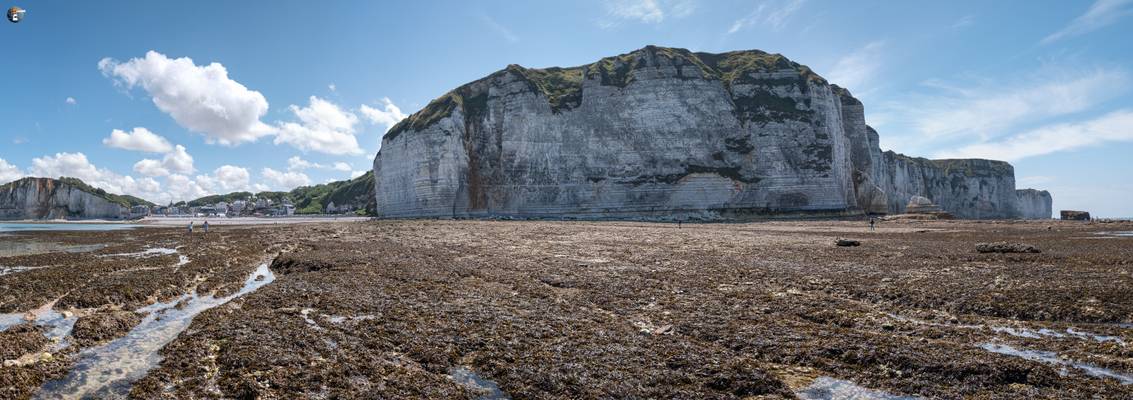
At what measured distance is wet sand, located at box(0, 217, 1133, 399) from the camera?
6.64 metres

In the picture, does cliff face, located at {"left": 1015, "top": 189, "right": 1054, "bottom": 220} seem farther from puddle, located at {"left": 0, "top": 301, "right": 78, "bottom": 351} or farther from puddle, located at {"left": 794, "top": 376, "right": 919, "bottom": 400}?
puddle, located at {"left": 0, "top": 301, "right": 78, "bottom": 351}

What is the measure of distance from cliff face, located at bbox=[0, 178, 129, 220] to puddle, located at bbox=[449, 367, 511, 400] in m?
145

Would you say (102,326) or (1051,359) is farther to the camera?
(102,326)

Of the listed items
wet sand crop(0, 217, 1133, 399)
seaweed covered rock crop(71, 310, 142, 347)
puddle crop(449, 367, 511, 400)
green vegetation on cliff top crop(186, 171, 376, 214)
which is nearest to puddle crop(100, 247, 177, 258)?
wet sand crop(0, 217, 1133, 399)

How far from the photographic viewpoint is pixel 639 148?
6781 centimetres

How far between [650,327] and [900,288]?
7314mm

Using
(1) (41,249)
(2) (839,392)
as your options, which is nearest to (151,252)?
(1) (41,249)

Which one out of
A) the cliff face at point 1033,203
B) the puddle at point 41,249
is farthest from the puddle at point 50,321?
the cliff face at point 1033,203

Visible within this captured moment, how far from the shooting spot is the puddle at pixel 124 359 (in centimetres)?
652

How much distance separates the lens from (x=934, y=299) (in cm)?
1160

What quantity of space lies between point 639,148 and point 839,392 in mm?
62323

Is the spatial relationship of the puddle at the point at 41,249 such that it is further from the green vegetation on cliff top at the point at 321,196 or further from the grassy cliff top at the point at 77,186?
the grassy cliff top at the point at 77,186

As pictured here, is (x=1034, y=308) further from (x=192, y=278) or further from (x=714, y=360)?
(x=192, y=278)

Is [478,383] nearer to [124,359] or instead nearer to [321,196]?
[124,359]
